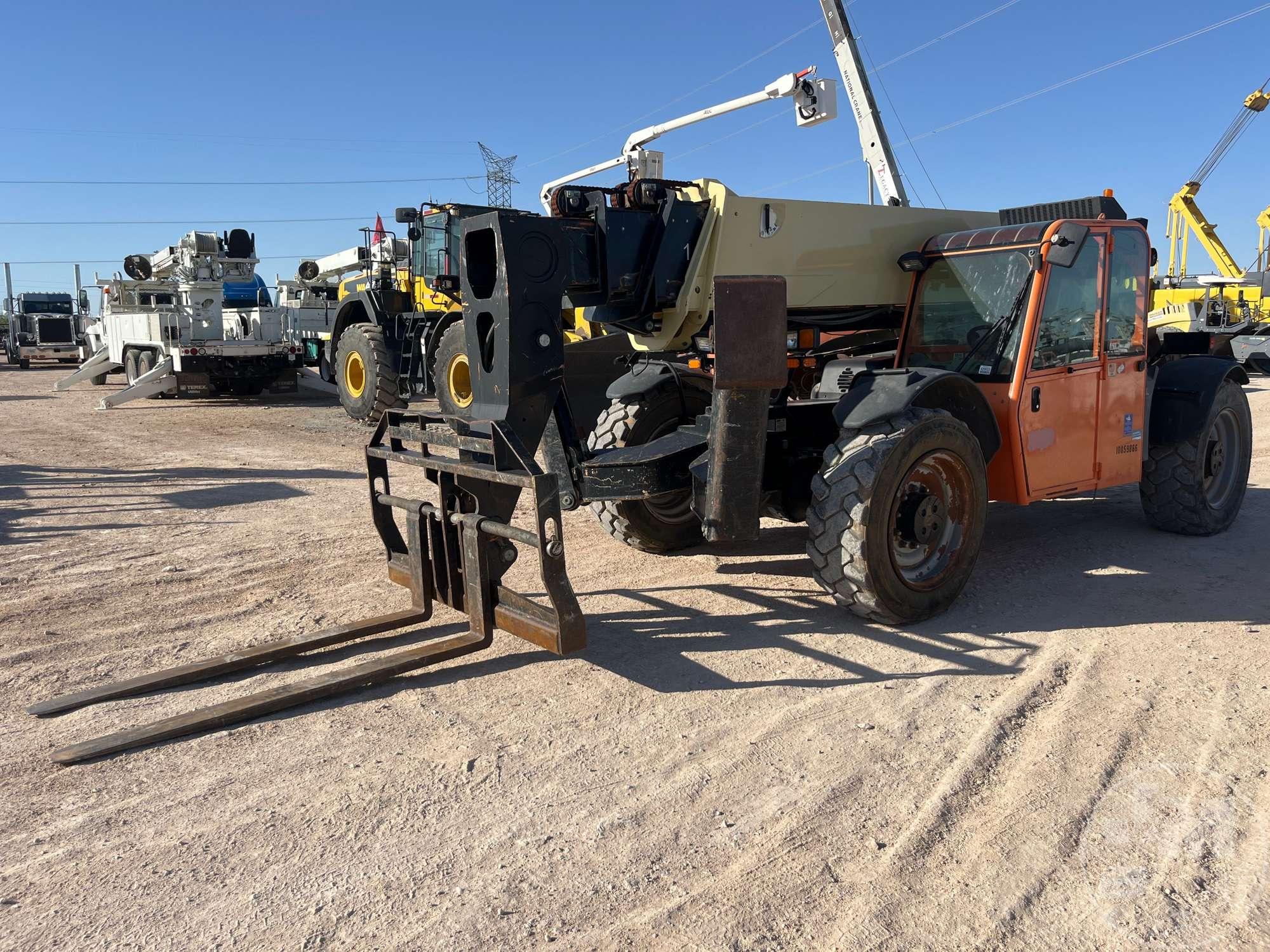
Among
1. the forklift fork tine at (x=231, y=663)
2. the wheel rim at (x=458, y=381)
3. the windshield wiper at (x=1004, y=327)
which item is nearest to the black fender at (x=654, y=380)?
the windshield wiper at (x=1004, y=327)

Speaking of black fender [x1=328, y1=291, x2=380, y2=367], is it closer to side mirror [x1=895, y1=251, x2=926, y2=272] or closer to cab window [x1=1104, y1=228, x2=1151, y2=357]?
side mirror [x1=895, y1=251, x2=926, y2=272]

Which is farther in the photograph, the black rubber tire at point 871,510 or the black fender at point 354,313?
the black fender at point 354,313

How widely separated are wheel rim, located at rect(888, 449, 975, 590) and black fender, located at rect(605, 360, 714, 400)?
1.65 meters

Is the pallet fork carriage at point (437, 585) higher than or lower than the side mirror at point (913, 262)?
lower

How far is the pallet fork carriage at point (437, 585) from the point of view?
4090mm

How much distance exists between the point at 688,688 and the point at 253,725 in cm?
185

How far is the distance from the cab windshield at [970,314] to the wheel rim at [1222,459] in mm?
2725

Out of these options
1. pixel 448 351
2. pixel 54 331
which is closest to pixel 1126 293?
pixel 448 351

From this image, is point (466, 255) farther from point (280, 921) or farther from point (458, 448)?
point (280, 921)

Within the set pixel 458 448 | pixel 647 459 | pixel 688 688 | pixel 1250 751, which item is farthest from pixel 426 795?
pixel 1250 751

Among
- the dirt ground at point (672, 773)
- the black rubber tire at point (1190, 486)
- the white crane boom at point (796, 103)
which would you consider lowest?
the dirt ground at point (672, 773)

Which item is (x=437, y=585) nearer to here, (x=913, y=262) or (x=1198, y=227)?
(x=913, y=262)

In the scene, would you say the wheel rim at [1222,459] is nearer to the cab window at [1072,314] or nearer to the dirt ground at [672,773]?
the dirt ground at [672,773]

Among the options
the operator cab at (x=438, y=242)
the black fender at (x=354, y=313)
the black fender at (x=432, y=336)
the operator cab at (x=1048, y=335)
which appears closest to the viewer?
the operator cab at (x=1048, y=335)
